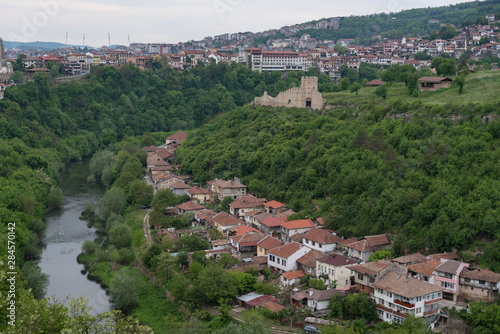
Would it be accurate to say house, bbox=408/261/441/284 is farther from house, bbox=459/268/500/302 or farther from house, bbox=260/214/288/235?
house, bbox=260/214/288/235

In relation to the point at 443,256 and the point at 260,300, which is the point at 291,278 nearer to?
the point at 260,300

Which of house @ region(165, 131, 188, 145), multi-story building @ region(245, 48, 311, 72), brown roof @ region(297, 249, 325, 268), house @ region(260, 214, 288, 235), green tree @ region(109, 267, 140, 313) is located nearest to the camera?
green tree @ region(109, 267, 140, 313)

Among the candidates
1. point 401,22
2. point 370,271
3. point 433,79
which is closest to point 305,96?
point 433,79

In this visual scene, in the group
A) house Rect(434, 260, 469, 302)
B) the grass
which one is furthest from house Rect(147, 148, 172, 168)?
house Rect(434, 260, 469, 302)

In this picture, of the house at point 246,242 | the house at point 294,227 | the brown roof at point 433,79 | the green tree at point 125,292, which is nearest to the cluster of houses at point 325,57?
the brown roof at point 433,79

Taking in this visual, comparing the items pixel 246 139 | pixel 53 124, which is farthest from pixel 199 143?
pixel 53 124

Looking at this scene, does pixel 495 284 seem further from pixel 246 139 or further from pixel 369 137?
pixel 246 139
